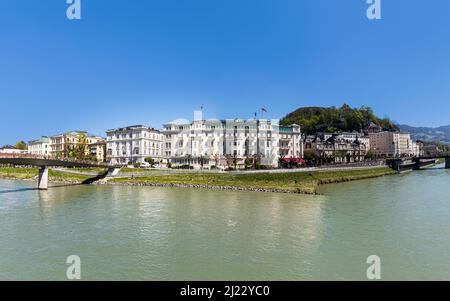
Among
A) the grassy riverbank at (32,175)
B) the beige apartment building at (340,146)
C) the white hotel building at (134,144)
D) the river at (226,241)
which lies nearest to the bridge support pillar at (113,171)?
the grassy riverbank at (32,175)

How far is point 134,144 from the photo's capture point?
97.9 m

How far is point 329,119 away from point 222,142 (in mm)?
108836

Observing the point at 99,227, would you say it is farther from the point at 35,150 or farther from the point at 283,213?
the point at 35,150

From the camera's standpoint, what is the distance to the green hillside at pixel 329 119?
170 m

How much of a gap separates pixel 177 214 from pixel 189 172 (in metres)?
39.3

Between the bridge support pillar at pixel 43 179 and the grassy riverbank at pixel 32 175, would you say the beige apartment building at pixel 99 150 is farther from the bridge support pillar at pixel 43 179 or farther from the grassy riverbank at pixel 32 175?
the bridge support pillar at pixel 43 179

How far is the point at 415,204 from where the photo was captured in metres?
36.0

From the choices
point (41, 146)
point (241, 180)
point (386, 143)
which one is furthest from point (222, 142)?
point (386, 143)

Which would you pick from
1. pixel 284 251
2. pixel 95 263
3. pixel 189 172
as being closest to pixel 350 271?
pixel 284 251

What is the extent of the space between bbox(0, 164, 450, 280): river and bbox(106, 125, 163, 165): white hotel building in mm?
62305

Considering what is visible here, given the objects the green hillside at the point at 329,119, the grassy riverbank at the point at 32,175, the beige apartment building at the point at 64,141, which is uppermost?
the green hillside at the point at 329,119

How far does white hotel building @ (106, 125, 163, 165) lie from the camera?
96.3 m

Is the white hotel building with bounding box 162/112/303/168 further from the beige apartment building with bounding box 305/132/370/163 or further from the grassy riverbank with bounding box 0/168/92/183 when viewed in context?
the beige apartment building with bounding box 305/132/370/163

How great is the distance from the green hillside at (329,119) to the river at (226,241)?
456 feet
